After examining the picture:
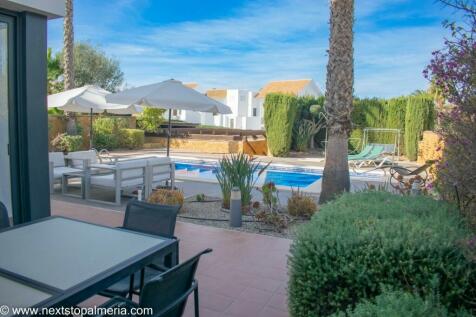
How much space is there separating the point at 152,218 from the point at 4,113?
2874 millimetres

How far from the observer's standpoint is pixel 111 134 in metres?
19.6

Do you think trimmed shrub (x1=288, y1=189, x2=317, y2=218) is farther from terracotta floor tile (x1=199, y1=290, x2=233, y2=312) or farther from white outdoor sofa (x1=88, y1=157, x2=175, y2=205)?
terracotta floor tile (x1=199, y1=290, x2=233, y2=312)

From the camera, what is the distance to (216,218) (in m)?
6.73

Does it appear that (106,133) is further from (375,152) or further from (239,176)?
(239,176)

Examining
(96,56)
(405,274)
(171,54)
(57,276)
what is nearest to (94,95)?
(57,276)

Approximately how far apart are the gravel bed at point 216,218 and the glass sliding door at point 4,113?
273 cm

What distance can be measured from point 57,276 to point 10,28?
3.94 meters

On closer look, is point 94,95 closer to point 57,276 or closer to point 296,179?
point 296,179

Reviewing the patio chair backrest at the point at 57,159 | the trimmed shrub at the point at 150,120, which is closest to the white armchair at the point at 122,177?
the patio chair backrest at the point at 57,159

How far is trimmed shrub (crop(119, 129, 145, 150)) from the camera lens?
2034 centimetres

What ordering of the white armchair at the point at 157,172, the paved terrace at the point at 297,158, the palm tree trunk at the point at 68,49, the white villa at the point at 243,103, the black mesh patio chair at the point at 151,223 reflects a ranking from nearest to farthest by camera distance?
the black mesh patio chair at the point at 151,223 < the white armchair at the point at 157,172 < the palm tree trunk at the point at 68,49 < the paved terrace at the point at 297,158 < the white villa at the point at 243,103

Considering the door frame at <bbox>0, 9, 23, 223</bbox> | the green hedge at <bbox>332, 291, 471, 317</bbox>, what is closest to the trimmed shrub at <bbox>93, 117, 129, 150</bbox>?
the door frame at <bbox>0, 9, 23, 223</bbox>

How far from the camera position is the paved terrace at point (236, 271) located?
3432 millimetres

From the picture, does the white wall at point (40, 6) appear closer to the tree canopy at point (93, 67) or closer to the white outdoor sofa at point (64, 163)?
the white outdoor sofa at point (64, 163)
